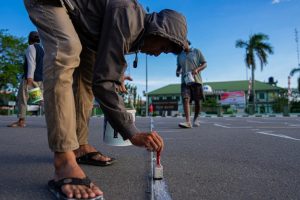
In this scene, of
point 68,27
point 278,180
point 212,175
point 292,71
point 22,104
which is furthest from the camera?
point 292,71

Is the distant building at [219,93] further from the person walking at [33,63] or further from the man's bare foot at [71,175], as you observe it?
the man's bare foot at [71,175]

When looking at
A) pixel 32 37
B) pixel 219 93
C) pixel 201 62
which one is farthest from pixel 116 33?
pixel 219 93

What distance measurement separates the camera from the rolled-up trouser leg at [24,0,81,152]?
1.74 m

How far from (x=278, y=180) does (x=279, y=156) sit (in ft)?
3.23

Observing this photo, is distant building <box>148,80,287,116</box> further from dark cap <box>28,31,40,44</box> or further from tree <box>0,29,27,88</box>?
dark cap <box>28,31,40,44</box>

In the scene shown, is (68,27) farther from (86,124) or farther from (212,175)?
(212,175)

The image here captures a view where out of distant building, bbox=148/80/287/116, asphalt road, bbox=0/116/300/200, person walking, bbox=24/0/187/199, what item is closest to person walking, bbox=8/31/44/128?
asphalt road, bbox=0/116/300/200

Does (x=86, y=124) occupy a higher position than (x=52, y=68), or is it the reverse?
(x=52, y=68)

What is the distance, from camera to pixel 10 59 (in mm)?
41406

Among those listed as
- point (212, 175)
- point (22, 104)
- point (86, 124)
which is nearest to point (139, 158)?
point (86, 124)

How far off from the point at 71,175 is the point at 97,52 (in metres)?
0.68

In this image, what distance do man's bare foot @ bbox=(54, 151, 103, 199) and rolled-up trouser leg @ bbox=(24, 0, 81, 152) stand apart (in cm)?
5

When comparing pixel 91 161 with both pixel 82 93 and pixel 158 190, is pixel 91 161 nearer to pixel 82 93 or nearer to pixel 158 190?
pixel 82 93

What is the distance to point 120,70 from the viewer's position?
5.57 ft
